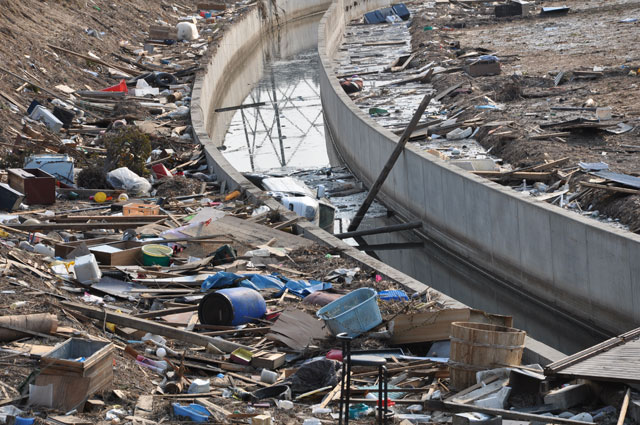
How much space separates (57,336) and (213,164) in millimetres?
10311

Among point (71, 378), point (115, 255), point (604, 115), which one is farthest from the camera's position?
point (604, 115)

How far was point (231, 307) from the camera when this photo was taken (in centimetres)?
1014

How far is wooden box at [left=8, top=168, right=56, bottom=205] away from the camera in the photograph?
15.4m

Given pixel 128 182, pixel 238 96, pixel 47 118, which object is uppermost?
pixel 47 118

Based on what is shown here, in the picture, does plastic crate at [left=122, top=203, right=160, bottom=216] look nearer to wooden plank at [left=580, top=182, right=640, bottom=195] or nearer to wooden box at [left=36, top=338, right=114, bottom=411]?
wooden plank at [left=580, top=182, right=640, bottom=195]

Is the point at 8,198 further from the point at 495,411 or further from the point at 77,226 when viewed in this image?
the point at 495,411

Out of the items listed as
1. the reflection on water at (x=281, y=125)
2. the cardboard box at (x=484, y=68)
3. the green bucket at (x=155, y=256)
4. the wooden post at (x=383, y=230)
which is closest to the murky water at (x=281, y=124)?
the reflection on water at (x=281, y=125)

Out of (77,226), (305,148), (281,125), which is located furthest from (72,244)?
(281,125)

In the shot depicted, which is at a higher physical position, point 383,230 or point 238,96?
point 238,96

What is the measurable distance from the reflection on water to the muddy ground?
4129 millimetres

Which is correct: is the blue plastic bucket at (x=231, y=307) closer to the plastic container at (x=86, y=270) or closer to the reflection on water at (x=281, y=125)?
the plastic container at (x=86, y=270)

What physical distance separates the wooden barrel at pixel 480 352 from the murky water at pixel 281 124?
1557 centimetres

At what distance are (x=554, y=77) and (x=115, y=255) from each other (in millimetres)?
15511

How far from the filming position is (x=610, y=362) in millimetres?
7934
